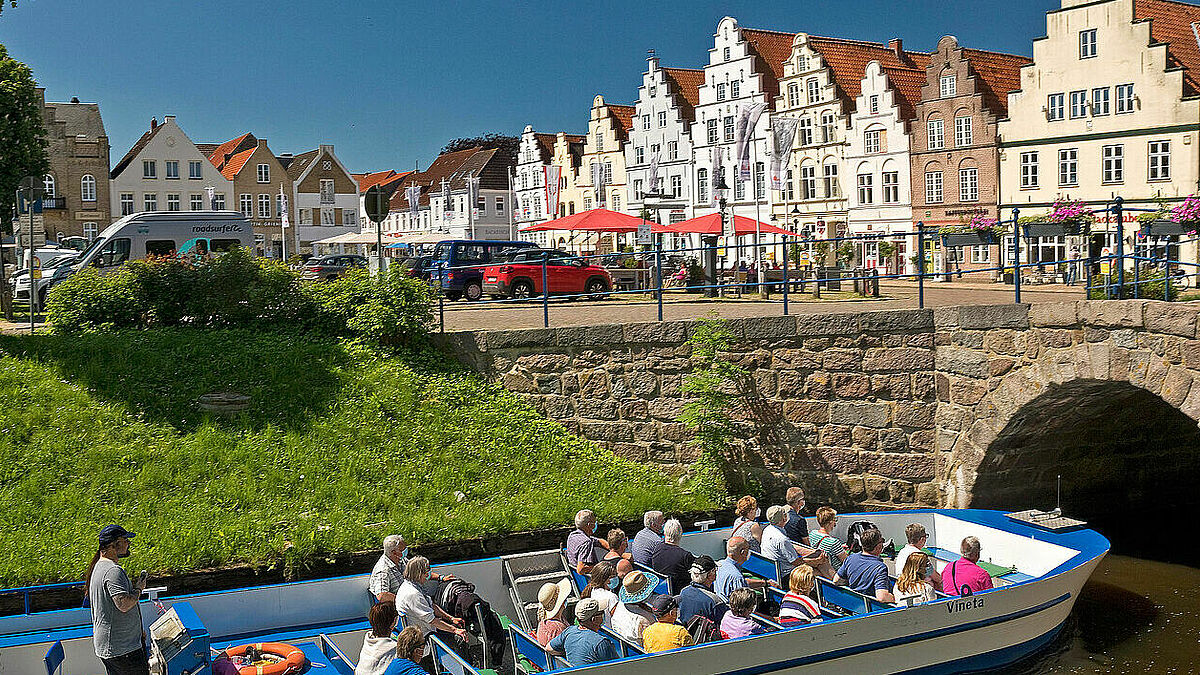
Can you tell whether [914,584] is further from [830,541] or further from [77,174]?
[77,174]

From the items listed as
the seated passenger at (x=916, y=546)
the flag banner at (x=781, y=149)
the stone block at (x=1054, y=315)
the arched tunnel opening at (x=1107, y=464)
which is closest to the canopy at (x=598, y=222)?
the arched tunnel opening at (x=1107, y=464)

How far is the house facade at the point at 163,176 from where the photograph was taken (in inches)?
2440

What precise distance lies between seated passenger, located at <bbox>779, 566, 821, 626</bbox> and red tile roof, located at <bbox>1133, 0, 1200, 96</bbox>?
2916cm

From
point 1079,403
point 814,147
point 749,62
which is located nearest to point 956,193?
point 814,147

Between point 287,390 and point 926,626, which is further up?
point 287,390

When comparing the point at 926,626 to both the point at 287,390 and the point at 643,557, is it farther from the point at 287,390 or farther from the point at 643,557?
the point at 287,390

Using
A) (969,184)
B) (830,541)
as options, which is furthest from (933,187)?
(830,541)

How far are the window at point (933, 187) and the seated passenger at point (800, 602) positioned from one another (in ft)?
111

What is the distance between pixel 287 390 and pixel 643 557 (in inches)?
238

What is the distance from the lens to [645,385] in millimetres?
16078

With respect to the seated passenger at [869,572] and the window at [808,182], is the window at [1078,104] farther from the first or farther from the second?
the seated passenger at [869,572]

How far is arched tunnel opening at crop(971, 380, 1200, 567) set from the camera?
14.8m

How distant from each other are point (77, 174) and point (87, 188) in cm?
86

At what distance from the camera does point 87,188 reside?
5938cm
